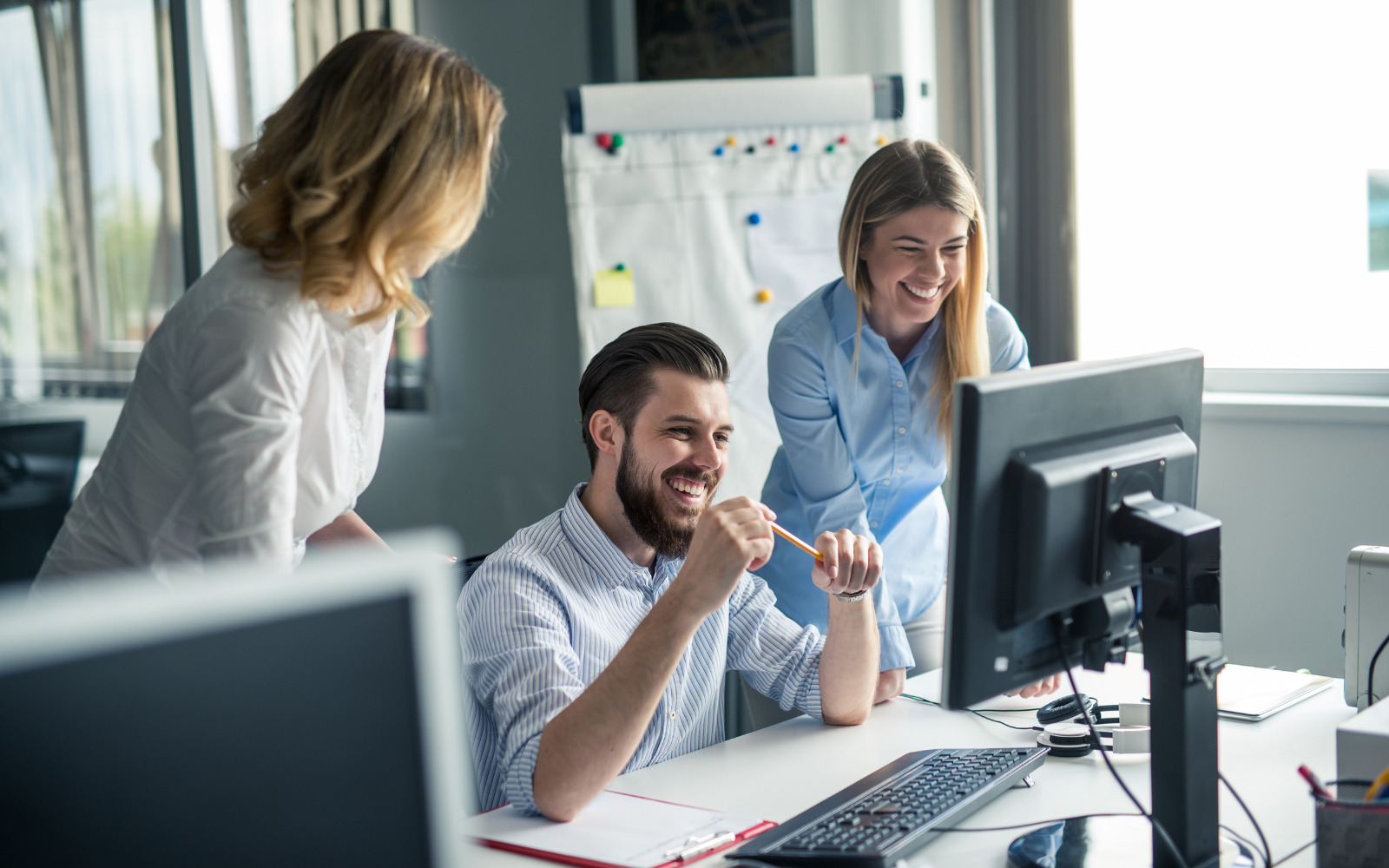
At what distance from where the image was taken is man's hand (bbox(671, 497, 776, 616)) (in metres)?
1.29

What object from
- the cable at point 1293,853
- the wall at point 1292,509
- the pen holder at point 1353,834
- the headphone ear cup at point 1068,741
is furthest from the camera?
the wall at point 1292,509

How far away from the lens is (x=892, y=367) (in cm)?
204

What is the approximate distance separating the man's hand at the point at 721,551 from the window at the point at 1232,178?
207 cm

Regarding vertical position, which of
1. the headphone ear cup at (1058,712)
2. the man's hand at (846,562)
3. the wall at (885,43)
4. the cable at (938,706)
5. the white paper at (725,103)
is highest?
the wall at (885,43)

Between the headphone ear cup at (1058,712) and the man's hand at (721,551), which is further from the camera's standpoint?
the headphone ear cup at (1058,712)

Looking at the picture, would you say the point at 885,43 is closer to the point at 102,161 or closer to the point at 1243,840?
the point at 102,161

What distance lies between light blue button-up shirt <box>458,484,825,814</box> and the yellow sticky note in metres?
1.20

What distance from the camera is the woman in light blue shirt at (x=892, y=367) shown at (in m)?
1.95

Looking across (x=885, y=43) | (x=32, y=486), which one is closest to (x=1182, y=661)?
(x=32, y=486)

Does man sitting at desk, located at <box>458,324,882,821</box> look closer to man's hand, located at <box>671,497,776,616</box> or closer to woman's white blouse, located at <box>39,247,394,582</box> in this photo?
man's hand, located at <box>671,497,776,616</box>

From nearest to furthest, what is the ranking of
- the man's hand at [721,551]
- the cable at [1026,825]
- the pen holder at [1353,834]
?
the pen holder at [1353,834] → the cable at [1026,825] → the man's hand at [721,551]

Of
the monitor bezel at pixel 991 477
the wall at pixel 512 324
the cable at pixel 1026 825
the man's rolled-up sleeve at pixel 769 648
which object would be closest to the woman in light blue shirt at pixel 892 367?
the man's rolled-up sleeve at pixel 769 648

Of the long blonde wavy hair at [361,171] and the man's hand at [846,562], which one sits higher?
the long blonde wavy hair at [361,171]

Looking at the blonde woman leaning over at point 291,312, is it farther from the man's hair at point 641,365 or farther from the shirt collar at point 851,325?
the shirt collar at point 851,325
